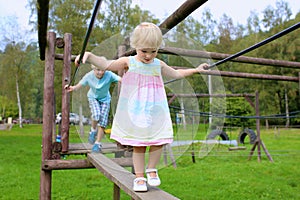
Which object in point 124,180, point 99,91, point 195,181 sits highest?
point 99,91

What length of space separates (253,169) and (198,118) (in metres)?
6.38

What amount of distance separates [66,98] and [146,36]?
237 centimetres

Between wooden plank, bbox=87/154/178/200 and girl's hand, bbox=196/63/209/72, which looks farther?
girl's hand, bbox=196/63/209/72

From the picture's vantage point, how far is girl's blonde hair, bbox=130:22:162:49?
5.01 feet

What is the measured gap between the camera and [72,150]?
3682 millimetres

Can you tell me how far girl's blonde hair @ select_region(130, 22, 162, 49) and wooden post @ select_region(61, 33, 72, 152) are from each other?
2.16 metres

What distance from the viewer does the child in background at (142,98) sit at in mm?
1542

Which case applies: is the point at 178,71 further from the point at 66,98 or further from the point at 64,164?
the point at 64,164

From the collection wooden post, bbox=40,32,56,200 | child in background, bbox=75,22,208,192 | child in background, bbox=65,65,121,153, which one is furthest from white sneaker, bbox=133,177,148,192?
wooden post, bbox=40,32,56,200

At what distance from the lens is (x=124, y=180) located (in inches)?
80.6

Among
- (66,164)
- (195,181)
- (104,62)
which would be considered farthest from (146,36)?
(195,181)

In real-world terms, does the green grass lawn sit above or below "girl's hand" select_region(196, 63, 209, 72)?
below

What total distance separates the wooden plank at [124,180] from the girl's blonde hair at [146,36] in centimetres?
73

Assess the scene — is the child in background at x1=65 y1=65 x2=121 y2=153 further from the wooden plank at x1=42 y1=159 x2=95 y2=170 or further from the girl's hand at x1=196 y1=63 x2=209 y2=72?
the wooden plank at x1=42 y1=159 x2=95 y2=170
